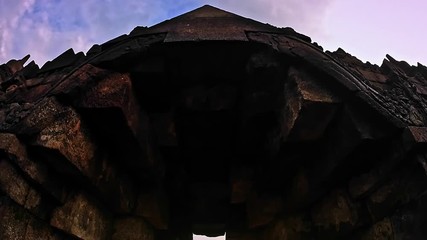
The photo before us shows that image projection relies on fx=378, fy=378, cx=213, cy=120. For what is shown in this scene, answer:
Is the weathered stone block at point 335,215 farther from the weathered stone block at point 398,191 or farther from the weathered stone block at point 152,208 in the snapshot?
the weathered stone block at point 152,208

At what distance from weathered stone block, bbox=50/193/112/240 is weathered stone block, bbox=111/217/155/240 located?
6.3 inches

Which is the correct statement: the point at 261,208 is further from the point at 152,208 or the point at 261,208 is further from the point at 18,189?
the point at 18,189

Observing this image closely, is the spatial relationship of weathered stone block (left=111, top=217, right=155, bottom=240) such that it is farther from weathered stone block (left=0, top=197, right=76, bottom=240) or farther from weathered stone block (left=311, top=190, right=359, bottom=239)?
weathered stone block (left=311, top=190, right=359, bottom=239)

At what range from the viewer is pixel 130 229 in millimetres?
4195

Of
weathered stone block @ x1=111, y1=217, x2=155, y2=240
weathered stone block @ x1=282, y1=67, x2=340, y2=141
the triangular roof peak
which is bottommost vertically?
weathered stone block @ x1=111, y1=217, x2=155, y2=240

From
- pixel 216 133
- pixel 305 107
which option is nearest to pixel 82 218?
pixel 216 133

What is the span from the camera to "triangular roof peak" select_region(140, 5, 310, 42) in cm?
354

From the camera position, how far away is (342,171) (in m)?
3.51

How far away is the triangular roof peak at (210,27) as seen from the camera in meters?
3.54

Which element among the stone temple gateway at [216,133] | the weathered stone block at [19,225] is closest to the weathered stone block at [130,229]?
the stone temple gateway at [216,133]

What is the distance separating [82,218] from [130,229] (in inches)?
30.2

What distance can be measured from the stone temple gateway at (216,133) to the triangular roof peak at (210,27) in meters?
0.02

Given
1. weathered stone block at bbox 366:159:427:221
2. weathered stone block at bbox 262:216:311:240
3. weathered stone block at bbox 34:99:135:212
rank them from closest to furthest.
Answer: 1. weathered stone block at bbox 366:159:427:221
2. weathered stone block at bbox 34:99:135:212
3. weathered stone block at bbox 262:216:311:240

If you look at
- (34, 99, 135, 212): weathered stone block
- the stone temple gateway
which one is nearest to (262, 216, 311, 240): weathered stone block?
the stone temple gateway
